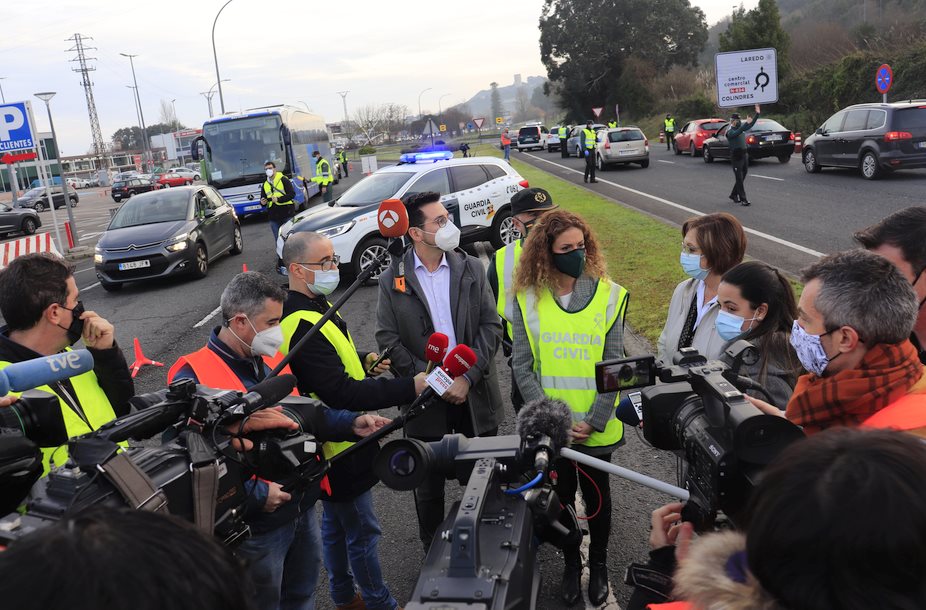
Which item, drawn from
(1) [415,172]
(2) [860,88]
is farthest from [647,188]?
(2) [860,88]

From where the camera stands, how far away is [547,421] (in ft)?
6.56

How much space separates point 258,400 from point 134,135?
128m

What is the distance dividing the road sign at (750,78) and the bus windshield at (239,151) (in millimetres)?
13167

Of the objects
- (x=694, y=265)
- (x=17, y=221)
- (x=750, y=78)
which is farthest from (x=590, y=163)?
(x=17, y=221)

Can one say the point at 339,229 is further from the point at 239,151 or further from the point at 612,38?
the point at 612,38

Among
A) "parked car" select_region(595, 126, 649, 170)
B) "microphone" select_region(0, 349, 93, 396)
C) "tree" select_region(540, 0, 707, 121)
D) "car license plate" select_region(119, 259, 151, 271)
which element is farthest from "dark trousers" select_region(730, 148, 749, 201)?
"tree" select_region(540, 0, 707, 121)

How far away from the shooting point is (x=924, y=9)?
142 feet

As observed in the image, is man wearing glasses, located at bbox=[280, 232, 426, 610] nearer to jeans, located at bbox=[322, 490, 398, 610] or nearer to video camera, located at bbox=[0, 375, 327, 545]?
jeans, located at bbox=[322, 490, 398, 610]

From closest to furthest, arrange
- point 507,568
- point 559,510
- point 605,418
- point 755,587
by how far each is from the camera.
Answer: point 755,587 → point 507,568 → point 559,510 → point 605,418

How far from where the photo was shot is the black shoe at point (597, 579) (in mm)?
3230

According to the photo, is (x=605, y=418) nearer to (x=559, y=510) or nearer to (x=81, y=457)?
(x=559, y=510)

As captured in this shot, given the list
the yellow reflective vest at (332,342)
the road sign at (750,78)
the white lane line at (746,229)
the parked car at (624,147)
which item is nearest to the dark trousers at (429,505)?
the yellow reflective vest at (332,342)

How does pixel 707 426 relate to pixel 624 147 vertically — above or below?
below

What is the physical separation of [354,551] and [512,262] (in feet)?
6.07
